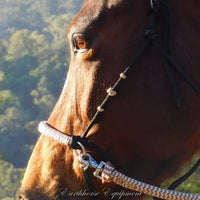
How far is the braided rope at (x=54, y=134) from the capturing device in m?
2.66

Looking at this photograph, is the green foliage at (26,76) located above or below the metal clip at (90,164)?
below

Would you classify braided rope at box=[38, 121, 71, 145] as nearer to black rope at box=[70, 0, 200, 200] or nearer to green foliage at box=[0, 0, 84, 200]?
black rope at box=[70, 0, 200, 200]

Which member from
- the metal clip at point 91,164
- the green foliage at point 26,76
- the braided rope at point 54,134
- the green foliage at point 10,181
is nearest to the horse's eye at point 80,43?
the braided rope at point 54,134

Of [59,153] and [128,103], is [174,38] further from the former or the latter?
[59,153]

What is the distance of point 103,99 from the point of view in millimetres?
2623

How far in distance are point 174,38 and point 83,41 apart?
54 cm

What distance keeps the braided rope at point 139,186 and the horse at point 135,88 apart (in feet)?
0.32

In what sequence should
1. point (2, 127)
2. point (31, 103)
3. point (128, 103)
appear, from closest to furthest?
point (128, 103) < point (2, 127) < point (31, 103)

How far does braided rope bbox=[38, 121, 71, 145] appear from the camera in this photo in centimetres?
266

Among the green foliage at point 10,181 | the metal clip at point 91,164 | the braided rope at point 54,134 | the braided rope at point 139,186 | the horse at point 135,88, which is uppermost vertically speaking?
the horse at point 135,88

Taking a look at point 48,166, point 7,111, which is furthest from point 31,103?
point 48,166

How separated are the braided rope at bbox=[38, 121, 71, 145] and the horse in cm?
9

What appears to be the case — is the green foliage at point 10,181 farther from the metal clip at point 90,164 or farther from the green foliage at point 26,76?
the metal clip at point 90,164

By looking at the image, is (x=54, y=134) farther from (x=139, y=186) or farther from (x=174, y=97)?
(x=174, y=97)
